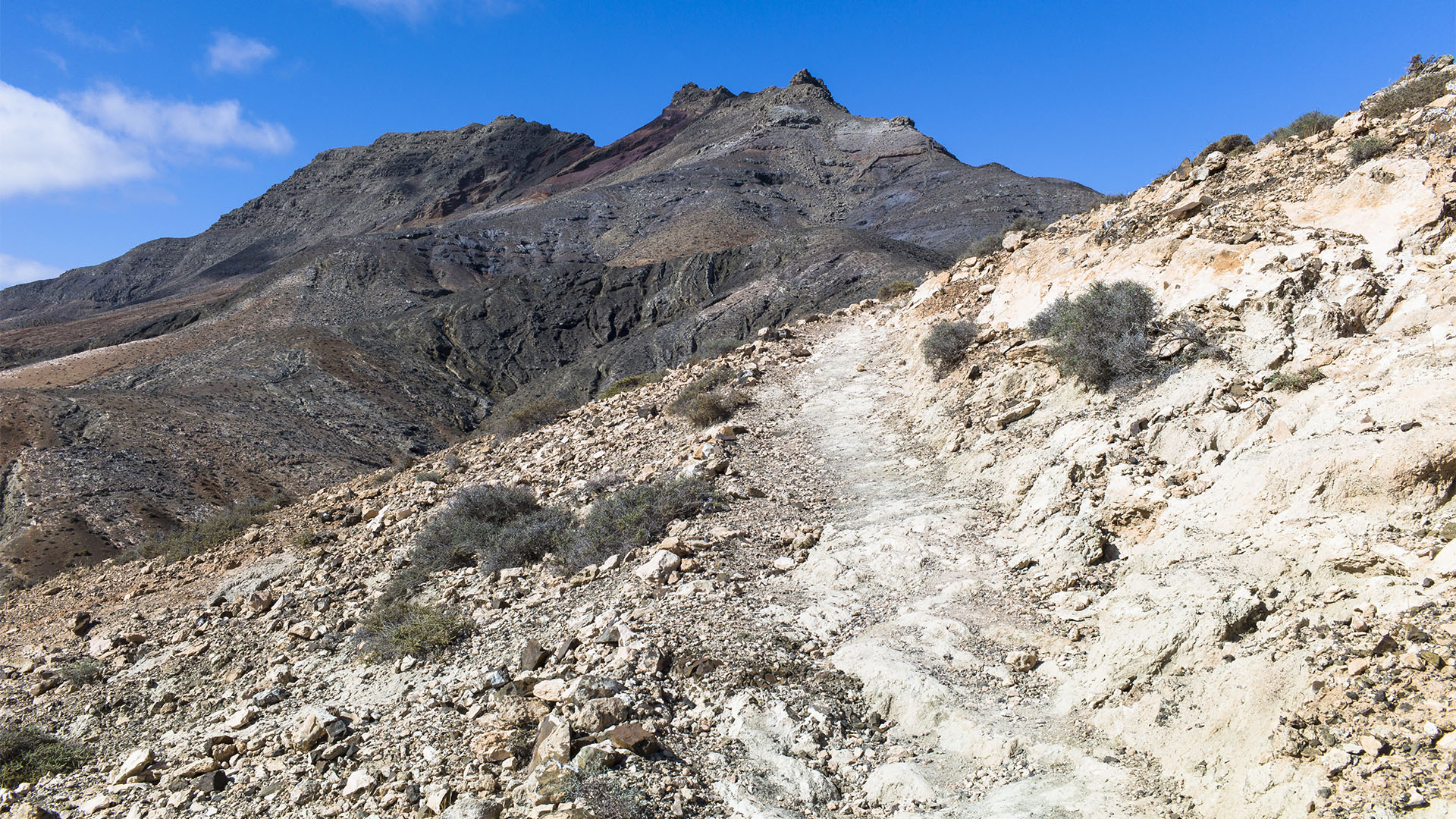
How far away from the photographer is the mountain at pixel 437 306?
23344 millimetres

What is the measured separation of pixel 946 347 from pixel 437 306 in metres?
38.7

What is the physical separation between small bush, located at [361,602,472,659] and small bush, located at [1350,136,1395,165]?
9.64 metres

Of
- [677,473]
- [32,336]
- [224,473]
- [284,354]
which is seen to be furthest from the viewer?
[32,336]

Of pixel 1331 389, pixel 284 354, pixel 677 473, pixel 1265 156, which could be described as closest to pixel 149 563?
pixel 677 473

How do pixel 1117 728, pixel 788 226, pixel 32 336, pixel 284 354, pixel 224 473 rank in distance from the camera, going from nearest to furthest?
pixel 1117 728 < pixel 224 473 < pixel 284 354 < pixel 32 336 < pixel 788 226

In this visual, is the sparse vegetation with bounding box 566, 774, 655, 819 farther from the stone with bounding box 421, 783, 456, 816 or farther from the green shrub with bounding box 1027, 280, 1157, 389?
the green shrub with bounding box 1027, 280, 1157, 389

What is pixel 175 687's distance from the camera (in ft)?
24.3

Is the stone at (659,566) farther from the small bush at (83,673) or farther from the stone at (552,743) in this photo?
the small bush at (83,673)

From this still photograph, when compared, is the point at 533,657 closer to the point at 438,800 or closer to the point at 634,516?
the point at 438,800

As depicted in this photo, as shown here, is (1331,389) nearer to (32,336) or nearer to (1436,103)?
(1436,103)

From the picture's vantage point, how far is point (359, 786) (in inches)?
183

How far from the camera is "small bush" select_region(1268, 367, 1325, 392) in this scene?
6012mm

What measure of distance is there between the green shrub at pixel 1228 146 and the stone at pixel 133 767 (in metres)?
13.2

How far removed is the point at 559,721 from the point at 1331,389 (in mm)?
5602
